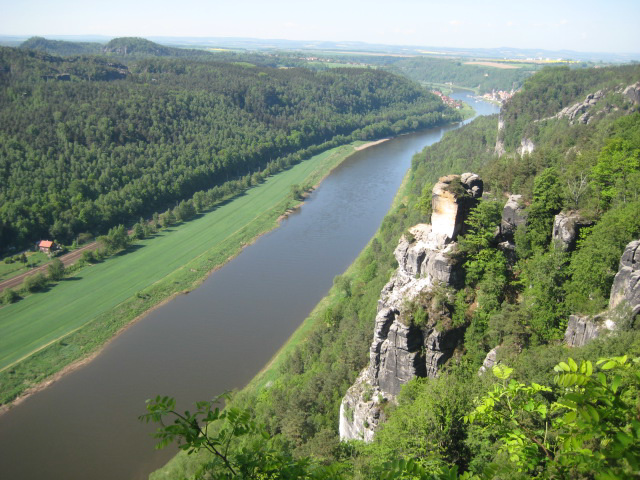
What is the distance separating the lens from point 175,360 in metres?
29.7

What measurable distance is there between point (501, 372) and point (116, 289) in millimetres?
39067

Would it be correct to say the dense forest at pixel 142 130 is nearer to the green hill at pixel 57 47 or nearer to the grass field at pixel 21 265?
the grass field at pixel 21 265

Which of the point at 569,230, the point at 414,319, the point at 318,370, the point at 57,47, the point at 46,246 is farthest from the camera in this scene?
the point at 57,47

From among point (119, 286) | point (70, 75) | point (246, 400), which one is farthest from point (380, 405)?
point (70, 75)

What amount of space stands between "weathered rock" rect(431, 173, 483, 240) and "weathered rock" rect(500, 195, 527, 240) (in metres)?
1.45

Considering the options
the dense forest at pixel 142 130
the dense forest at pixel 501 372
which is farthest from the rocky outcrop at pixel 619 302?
the dense forest at pixel 142 130

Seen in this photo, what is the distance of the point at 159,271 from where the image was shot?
138ft

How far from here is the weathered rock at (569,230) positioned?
1730cm

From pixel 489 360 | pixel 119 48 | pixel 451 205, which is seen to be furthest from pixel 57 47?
pixel 489 360

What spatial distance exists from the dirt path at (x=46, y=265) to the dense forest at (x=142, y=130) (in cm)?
318

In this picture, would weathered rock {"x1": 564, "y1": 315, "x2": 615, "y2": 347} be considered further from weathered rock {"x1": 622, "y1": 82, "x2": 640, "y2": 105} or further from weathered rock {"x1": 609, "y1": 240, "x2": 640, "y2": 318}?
weathered rock {"x1": 622, "y1": 82, "x2": 640, "y2": 105}

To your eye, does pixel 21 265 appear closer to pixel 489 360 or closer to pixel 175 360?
pixel 175 360

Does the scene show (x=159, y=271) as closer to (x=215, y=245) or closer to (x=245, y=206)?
(x=215, y=245)

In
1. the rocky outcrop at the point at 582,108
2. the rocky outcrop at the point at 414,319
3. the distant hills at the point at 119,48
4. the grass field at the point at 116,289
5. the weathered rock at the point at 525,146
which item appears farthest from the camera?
the distant hills at the point at 119,48
